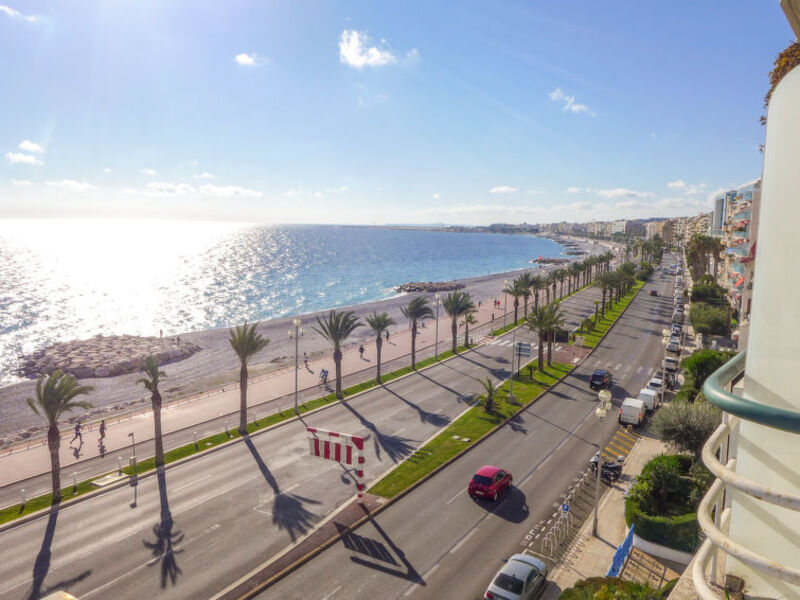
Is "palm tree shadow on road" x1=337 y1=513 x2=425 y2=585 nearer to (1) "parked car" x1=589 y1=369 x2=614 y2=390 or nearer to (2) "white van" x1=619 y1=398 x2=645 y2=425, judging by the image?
(2) "white van" x1=619 y1=398 x2=645 y2=425

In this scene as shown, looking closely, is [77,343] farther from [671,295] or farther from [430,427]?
[671,295]

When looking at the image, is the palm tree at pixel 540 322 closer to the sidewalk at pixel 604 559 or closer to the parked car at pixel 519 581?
the sidewalk at pixel 604 559

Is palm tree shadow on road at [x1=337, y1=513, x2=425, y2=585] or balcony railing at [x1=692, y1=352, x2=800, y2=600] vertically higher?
balcony railing at [x1=692, y1=352, x2=800, y2=600]

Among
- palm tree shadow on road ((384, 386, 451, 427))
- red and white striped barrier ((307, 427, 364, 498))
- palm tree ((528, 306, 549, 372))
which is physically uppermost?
palm tree ((528, 306, 549, 372))

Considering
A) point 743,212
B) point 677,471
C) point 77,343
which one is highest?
point 743,212

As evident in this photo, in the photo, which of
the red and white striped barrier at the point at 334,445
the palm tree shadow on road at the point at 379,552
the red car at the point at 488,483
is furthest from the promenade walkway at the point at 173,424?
the red car at the point at 488,483

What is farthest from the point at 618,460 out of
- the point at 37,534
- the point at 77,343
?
the point at 77,343

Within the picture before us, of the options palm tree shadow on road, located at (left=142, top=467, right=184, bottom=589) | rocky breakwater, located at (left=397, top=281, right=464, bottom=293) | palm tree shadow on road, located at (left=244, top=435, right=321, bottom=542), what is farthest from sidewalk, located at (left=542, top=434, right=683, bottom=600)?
rocky breakwater, located at (left=397, top=281, right=464, bottom=293)
